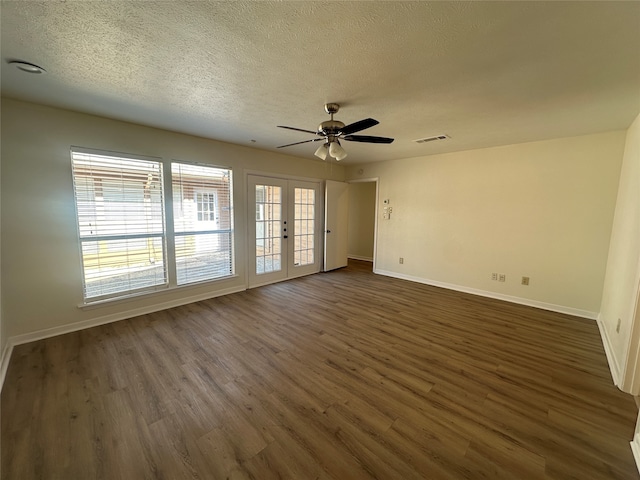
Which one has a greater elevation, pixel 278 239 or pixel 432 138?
pixel 432 138

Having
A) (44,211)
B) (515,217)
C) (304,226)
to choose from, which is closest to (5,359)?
(44,211)

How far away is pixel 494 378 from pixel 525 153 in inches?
134

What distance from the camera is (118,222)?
3295 millimetres

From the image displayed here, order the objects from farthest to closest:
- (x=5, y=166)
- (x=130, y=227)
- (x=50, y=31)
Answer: (x=130, y=227) < (x=5, y=166) < (x=50, y=31)

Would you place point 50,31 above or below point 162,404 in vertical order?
above

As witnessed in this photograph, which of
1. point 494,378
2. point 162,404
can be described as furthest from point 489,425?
point 162,404

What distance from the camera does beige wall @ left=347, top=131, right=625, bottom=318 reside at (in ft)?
11.4

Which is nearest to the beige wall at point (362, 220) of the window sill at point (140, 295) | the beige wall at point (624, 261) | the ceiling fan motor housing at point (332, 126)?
the window sill at point (140, 295)

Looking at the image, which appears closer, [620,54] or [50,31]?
[50,31]

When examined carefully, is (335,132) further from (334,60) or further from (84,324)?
(84,324)

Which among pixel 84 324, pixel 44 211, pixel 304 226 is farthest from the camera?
pixel 304 226

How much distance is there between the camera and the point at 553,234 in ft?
12.3

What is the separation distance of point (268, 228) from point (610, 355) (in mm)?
4780

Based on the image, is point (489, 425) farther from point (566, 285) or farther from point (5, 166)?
point (5, 166)
